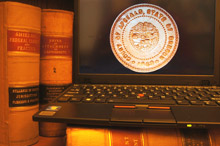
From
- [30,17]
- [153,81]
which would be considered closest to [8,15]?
[30,17]

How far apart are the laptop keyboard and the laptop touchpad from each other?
4 centimetres

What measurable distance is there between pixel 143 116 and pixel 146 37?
33 cm

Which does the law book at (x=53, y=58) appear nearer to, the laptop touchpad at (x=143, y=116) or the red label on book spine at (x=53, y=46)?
the red label on book spine at (x=53, y=46)

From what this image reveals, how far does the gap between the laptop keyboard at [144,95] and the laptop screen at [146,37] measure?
0.08m

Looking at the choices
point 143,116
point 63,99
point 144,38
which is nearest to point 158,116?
point 143,116

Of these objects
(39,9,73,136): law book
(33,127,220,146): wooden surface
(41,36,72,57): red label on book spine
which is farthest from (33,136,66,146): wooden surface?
(41,36,72,57): red label on book spine

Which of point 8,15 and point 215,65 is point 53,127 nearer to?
point 8,15

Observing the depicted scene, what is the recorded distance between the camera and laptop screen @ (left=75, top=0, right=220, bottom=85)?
622mm

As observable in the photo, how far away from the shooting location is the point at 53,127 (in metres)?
0.59

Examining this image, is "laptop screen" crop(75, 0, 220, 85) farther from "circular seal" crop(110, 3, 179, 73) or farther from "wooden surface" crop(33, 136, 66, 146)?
"wooden surface" crop(33, 136, 66, 146)

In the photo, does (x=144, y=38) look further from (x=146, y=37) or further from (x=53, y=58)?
(x=53, y=58)

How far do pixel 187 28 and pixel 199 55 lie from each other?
0.09m

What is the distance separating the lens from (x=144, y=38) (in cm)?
64

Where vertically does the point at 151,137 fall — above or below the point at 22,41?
below
